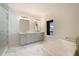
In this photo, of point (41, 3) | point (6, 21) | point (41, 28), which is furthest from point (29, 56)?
point (41, 3)

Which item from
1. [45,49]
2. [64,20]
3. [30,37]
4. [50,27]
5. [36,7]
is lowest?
[45,49]

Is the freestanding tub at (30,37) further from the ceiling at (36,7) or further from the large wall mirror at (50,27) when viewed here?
the ceiling at (36,7)

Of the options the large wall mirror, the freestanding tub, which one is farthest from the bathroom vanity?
the large wall mirror

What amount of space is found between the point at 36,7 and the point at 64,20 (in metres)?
0.44

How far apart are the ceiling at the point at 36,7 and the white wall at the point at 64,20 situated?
0.05m

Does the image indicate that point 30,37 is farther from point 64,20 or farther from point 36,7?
point 64,20

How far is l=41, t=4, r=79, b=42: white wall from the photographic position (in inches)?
61.7

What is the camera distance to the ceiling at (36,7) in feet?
5.15

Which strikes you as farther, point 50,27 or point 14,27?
point 50,27

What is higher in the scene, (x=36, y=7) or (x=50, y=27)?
(x=36, y=7)

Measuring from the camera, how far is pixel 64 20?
1610 mm

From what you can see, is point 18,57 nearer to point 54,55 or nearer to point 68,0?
point 54,55

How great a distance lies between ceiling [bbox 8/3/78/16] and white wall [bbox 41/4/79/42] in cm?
5

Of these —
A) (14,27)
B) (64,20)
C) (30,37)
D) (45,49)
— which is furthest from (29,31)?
(64,20)
